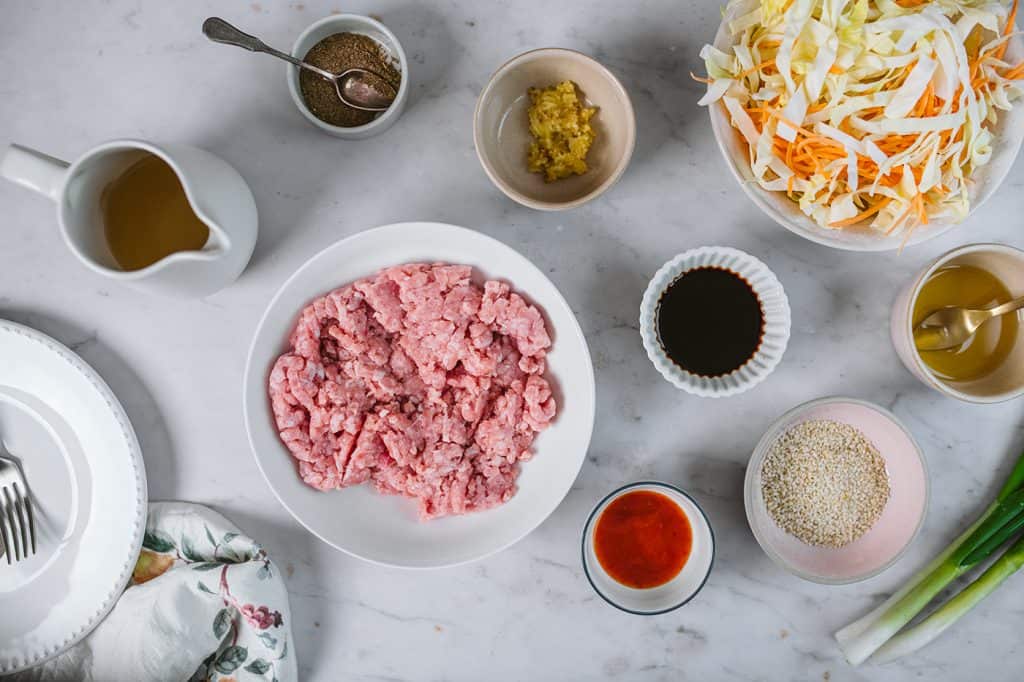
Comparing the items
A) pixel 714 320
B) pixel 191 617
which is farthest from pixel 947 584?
pixel 191 617

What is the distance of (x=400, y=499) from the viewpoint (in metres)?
1.74

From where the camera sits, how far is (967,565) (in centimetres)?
175

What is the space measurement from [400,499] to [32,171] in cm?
96

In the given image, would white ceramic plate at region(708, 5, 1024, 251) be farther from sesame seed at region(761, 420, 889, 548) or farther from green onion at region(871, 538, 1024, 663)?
green onion at region(871, 538, 1024, 663)

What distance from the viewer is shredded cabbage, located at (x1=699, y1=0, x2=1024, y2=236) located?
1471mm

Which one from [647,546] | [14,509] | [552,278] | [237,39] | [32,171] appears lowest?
[14,509]

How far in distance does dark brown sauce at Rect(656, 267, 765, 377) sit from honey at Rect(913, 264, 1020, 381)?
375 mm

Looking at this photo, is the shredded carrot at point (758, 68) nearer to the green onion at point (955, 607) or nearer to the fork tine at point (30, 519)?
the green onion at point (955, 607)

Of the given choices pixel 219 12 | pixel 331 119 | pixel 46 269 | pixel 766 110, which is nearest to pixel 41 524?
pixel 46 269

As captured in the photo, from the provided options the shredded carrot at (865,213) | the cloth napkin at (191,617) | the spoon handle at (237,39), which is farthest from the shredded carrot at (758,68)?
the cloth napkin at (191,617)

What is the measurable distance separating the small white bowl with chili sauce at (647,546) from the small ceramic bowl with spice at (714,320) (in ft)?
0.88

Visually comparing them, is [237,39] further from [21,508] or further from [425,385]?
[21,508]

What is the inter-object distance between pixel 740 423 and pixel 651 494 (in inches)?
11.5

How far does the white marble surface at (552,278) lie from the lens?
1.83 m
